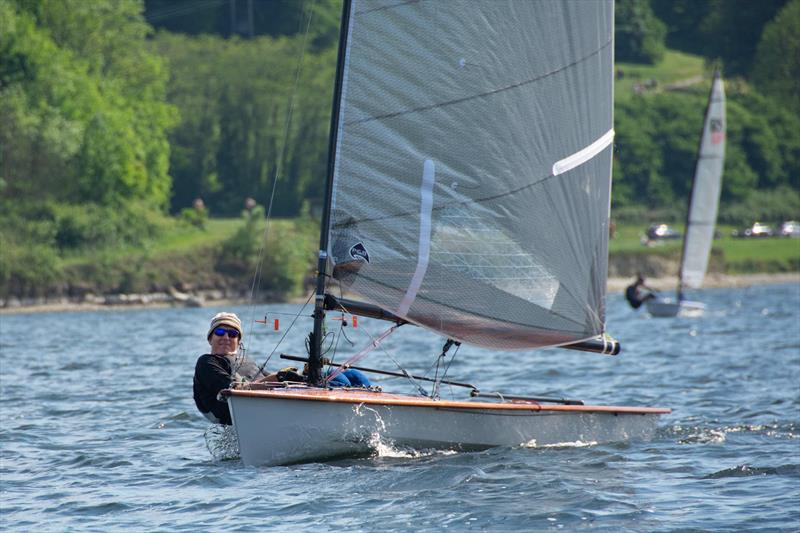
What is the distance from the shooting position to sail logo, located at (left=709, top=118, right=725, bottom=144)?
44.3m

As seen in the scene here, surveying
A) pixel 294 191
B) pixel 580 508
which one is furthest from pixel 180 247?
pixel 580 508

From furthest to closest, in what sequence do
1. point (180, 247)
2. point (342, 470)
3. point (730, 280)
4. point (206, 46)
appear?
1. point (206, 46)
2. point (730, 280)
3. point (180, 247)
4. point (342, 470)

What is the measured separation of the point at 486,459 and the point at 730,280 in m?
61.4

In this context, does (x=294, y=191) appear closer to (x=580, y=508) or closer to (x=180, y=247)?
(x=180, y=247)

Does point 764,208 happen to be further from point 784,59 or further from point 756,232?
point 784,59

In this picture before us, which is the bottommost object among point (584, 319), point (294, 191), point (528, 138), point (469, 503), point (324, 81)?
point (469, 503)

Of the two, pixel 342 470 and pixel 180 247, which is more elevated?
pixel 180 247

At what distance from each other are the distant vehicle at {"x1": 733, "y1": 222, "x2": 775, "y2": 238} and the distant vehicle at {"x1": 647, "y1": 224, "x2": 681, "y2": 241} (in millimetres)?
3745

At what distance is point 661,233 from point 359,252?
69.3m

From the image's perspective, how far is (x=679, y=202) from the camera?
302ft

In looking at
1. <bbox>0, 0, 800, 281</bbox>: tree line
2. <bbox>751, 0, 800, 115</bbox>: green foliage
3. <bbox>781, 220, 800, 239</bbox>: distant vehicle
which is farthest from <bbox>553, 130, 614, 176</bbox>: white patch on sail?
<bbox>751, 0, 800, 115</bbox>: green foliage

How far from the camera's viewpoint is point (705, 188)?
4497cm

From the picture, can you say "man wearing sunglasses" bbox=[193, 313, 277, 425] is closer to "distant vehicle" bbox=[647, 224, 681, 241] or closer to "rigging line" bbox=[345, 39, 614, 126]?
"rigging line" bbox=[345, 39, 614, 126]

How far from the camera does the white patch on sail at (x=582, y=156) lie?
1501cm
